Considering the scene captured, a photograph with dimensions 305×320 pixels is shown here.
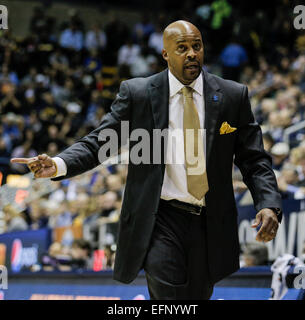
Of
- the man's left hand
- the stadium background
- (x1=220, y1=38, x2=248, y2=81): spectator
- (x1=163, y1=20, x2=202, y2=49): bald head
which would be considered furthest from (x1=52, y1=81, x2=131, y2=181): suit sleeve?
(x1=220, y1=38, x2=248, y2=81): spectator

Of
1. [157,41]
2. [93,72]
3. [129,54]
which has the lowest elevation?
[93,72]

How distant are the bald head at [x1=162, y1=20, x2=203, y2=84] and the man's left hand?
0.83 m

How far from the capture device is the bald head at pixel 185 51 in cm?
357

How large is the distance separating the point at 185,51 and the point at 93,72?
517 inches

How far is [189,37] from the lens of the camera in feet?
11.7

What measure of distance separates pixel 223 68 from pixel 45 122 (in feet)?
13.4

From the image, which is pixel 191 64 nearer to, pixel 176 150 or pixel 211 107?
pixel 211 107

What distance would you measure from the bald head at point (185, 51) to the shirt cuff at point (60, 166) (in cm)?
80

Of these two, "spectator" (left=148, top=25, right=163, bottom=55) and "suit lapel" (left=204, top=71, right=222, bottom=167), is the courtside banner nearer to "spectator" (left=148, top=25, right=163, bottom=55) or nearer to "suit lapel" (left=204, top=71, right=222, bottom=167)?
"suit lapel" (left=204, top=71, right=222, bottom=167)

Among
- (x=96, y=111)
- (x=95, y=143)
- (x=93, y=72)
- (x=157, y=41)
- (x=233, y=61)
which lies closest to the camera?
(x=95, y=143)

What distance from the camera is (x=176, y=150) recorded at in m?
3.62

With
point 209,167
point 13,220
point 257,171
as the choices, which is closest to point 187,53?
point 209,167

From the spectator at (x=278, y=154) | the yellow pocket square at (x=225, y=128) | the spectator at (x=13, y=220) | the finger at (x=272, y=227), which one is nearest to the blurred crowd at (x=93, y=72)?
the spectator at (x=13, y=220)

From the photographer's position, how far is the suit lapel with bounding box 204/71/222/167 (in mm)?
3608
